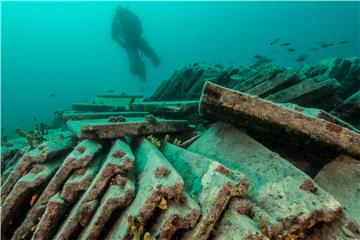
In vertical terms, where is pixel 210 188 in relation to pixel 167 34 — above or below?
above

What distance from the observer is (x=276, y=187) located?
3303 millimetres

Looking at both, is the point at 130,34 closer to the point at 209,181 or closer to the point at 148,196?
the point at 209,181

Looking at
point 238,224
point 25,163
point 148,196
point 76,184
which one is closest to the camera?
point 238,224

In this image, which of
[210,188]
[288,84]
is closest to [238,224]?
[210,188]

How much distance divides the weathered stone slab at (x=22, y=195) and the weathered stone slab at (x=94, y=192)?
31.1 inches

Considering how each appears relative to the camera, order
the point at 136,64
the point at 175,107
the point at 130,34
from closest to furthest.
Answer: the point at 175,107 < the point at 130,34 < the point at 136,64

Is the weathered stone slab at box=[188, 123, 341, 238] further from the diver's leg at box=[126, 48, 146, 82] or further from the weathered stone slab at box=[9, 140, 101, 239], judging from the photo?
the diver's leg at box=[126, 48, 146, 82]

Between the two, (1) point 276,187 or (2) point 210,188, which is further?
(1) point 276,187

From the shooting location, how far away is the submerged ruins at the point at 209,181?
290cm

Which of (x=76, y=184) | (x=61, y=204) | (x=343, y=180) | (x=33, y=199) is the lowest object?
(x=33, y=199)

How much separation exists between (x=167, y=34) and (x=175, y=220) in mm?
190094

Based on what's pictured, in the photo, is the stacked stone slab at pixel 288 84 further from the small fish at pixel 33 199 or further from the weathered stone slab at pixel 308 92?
the small fish at pixel 33 199

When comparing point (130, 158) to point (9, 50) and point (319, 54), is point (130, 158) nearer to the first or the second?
point (319, 54)

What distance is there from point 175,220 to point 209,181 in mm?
588
